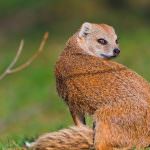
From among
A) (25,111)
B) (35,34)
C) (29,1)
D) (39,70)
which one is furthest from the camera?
(29,1)

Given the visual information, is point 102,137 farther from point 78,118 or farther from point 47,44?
point 47,44

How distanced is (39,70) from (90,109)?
10.3m

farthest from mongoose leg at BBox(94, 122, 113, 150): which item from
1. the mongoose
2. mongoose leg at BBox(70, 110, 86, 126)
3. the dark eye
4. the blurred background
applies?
the dark eye

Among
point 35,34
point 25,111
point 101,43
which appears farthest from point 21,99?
point 101,43

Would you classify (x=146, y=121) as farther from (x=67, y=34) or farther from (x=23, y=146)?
(x=67, y=34)

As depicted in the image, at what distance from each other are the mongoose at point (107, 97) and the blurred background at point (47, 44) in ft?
3.82

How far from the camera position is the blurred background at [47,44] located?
1540 cm

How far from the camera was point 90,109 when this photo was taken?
7852mm

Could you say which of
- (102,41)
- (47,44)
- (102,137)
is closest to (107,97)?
(102,137)

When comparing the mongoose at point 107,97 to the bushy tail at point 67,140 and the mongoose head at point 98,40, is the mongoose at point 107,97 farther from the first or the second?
the mongoose head at point 98,40

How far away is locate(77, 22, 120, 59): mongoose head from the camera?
918 centimetres

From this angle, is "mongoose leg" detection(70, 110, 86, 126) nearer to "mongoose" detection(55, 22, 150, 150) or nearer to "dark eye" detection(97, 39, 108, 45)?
"mongoose" detection(55, 22, 150, 150)

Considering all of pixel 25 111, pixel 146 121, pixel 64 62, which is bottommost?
pixel 25 111

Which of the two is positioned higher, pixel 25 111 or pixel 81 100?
pixel 81 100
